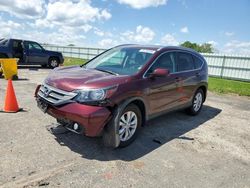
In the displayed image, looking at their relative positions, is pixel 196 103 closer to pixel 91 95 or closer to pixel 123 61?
pixel 123 61

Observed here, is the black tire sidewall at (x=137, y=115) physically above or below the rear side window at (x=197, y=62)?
below

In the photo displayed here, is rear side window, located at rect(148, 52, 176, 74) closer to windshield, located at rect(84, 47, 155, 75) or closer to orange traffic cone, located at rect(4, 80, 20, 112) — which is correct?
windshield, located at rect(84, 47, 155, 75)

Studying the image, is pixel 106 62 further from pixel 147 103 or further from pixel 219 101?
pixel 219 101

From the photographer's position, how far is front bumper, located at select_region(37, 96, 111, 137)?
3680mm

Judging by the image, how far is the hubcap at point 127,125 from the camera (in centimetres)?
425

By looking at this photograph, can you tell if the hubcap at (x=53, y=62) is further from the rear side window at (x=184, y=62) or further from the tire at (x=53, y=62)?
the rear side window at (x=184, y=62)

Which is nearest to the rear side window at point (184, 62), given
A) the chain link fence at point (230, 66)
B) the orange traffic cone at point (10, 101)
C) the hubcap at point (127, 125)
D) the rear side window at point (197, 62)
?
the rear side window at point (197, 62)

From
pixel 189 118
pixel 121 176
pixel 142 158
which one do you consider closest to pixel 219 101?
pixel 189 118

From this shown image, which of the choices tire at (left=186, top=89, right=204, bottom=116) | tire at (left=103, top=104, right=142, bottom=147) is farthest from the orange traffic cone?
tire at (left=186, top=89, right=204, bottom=116)

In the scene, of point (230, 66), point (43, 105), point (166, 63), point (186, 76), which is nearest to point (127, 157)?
point (43, 105)

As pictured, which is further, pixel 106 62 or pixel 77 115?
pixel 106 62

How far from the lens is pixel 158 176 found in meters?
3.58

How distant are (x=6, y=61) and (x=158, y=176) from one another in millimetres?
9028

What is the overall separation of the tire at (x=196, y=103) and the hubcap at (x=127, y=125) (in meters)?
2.71
